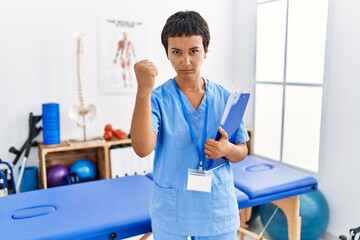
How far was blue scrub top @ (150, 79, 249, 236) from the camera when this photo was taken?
3.68 ft

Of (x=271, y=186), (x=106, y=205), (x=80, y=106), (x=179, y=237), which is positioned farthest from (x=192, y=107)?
(x=80, y=106)

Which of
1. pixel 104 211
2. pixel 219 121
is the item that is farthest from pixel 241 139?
pixel 104 211

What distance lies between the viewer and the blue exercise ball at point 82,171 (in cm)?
285

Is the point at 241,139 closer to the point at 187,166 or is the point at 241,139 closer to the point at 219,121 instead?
the point at 219,121

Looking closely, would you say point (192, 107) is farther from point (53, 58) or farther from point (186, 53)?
point (53, 58)

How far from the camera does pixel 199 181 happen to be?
109 cm

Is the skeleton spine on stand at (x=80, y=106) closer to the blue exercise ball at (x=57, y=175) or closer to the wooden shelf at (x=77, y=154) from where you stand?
the wooden shelf at (x=77, y=154)

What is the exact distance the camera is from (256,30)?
3531 millimetres

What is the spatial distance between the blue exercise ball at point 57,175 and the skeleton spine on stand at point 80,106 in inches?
14.7

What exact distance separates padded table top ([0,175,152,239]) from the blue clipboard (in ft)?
1.62

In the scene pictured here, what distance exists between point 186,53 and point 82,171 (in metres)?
2.09

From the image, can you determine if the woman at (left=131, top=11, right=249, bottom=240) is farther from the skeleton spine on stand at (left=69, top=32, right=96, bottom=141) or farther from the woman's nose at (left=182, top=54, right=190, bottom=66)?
the skeleton spine on stand at (left=69, top=32, right=96, bottom=141)

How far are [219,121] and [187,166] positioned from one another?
19cm

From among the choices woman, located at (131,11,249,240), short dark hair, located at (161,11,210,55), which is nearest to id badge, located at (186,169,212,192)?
woman, located at (131,11,249,240)
